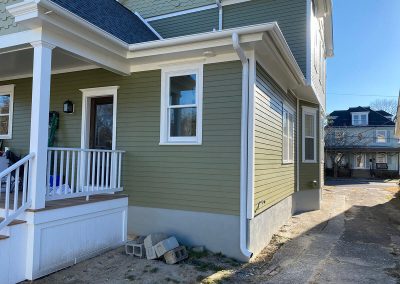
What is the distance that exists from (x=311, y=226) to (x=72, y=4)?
22.3ft

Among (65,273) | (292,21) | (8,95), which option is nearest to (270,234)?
(65,273)

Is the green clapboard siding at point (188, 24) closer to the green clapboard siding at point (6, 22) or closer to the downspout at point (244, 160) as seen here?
the downspout at point (244, 160)

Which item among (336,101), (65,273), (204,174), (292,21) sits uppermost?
(336,101)

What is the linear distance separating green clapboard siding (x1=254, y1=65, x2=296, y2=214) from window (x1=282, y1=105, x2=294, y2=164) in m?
0.26

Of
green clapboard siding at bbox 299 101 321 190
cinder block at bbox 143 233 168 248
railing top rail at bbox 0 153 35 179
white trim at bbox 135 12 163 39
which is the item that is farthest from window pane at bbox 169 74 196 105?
green clapboard siding at bbox 299 101 321 190

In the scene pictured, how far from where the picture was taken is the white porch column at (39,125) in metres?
4.38

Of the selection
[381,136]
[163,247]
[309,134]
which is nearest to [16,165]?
[163,247]

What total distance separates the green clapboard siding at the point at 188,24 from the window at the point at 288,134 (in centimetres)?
294

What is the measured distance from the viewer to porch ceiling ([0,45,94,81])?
5495 millimetres

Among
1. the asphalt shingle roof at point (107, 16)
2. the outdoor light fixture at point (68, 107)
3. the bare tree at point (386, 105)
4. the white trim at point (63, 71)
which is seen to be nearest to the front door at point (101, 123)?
the outdoor light fixture at point (68, 107)

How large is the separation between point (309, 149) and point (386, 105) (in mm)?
38673

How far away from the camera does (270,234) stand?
6.62 meters

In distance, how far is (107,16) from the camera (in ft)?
21.0

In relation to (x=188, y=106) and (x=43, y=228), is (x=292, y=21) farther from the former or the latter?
(x=43, y=228)
